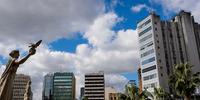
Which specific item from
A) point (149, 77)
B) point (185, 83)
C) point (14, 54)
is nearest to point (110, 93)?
point (149, 77)

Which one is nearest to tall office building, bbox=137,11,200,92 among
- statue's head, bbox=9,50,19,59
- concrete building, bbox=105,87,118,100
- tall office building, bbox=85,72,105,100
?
statue's head, bbox=9,50,19,59

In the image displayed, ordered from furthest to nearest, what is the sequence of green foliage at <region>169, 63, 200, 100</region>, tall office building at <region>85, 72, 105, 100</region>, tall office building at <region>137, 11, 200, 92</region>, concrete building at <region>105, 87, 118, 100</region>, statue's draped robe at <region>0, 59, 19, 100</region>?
tall office building at <region>85, 72, 105, 100</region> < concrete building at <region>105, 87, 118, 100</region> < tall office building at <region>137, 11, 200, 92</region> < green foliage at <region>169, 63, 200, 100</region> < statue's draped robe at <region>0, 59, 19, 100</region>

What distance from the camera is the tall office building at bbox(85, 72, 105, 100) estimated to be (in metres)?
177

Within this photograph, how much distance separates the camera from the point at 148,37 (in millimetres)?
84000

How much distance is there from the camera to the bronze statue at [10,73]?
5453mm

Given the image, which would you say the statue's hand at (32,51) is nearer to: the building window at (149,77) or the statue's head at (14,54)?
the statue's head at (14,54)

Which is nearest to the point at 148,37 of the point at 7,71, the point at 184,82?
the point at 184,82

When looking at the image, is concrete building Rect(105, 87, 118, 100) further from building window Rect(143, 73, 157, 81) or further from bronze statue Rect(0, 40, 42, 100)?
bronze statue Rect(0, 40, 42, 100)

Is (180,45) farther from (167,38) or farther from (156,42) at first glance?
(156,42)

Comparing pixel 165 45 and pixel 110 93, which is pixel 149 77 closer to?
pixel 165 45

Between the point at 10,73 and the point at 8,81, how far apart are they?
181 mm

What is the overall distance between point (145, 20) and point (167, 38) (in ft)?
29.9

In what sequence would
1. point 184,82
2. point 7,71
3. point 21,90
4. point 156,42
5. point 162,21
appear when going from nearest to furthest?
point 7,71, point 184,82, point 156,42, point 162,21, point 21,90

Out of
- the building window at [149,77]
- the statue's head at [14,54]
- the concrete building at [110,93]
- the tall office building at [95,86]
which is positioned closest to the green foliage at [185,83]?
the statue's head at [14,54]
